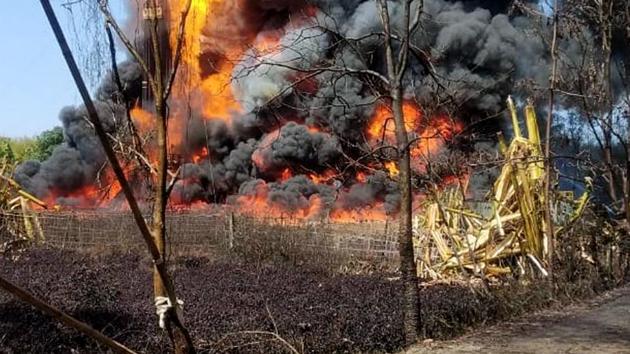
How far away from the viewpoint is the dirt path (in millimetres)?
7809

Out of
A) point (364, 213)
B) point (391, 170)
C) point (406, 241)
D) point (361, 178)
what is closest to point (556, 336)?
point (406, 241)

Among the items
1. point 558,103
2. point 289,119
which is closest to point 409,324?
point 558,103

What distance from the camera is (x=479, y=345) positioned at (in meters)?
8.12

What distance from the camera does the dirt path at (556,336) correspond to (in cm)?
781

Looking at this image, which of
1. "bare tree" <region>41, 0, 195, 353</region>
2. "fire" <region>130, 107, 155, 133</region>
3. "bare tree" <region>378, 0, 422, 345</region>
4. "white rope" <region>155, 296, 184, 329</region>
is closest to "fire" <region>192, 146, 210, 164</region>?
"fire" <region>130, 107, 155, 133</region>

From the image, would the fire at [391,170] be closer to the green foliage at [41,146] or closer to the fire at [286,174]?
the fire at [286,174]

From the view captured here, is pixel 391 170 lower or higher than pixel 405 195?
higher

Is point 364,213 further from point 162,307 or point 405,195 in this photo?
point 162,307

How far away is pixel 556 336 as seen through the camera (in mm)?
8453

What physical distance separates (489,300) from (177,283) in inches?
230

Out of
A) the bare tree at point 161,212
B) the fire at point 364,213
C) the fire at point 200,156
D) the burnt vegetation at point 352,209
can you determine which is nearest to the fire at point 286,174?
the burnt vegetation at point 352,209

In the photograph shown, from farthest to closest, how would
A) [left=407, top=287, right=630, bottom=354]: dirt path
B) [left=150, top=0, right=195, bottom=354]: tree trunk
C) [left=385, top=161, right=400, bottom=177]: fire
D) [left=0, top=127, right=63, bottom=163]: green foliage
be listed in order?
[left=0, top=127, right=63, bottom=163]: green foliage → [left=385, top=161, right=400, bottom=177]: fire → [left=407, top=287, right=630, bottom=354]: dirt path → [left=150, top=0, right=195, bottom=354]: tree trunk

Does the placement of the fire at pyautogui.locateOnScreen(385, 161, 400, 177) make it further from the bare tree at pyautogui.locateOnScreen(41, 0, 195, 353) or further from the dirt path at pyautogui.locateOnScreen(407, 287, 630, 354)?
the bare tree at pyautogui.locateOnScreen(41, 0, 195, 353)

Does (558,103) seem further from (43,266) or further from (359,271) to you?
(43,266)
